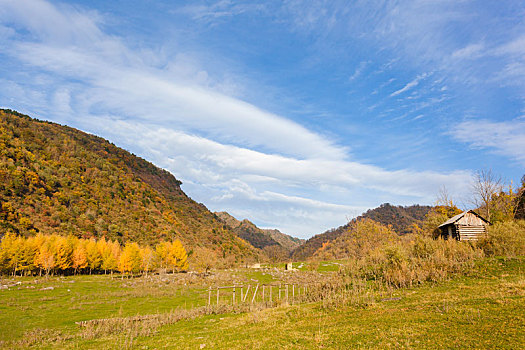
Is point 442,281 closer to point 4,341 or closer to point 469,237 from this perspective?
point 469,237

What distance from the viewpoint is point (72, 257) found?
55875 millimetres

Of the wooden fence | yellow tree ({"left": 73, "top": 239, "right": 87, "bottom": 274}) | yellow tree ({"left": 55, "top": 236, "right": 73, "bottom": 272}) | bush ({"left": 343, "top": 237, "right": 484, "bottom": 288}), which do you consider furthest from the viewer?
yellow tree ({"left": 73, "top": 239, "right": 87, "bottom": 274})

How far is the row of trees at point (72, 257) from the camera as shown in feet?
158

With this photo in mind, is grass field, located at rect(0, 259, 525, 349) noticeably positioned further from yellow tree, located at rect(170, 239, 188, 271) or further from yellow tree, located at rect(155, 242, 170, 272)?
yellow tree, located at rect(170, 239, 188, 271)

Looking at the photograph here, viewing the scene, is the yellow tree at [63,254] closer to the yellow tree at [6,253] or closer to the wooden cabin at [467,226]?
the yellow tree at [6,253]

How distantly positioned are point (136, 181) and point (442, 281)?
148m

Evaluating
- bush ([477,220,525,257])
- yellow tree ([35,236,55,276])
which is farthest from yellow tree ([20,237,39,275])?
bush ([477,220,525,257])

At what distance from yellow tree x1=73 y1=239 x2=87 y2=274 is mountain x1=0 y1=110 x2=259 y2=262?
1824 cm

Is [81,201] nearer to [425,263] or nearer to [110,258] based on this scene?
[110,258]

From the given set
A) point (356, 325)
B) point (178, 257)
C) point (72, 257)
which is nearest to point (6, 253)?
point (72, 257)

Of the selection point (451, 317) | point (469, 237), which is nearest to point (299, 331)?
point (451, 317)

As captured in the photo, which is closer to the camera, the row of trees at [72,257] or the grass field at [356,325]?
the grass field at [356,325]

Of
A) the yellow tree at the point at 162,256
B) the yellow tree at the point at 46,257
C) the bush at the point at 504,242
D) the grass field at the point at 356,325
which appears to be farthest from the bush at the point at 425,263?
the yellow tree at the point at 162,256

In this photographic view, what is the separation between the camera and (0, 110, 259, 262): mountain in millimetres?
75281
